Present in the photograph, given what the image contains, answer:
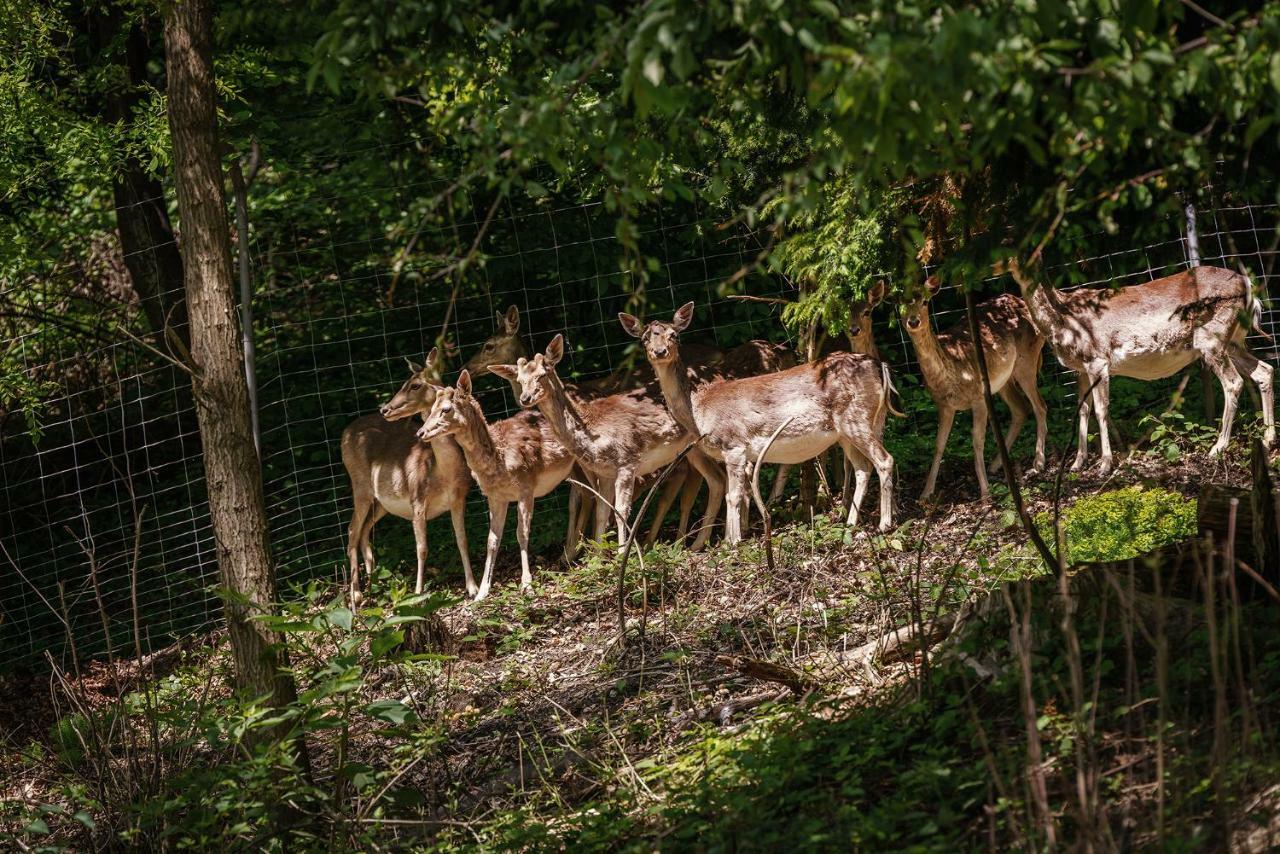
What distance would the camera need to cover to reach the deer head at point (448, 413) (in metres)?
11.2

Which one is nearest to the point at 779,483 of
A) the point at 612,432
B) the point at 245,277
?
the point at 612,432

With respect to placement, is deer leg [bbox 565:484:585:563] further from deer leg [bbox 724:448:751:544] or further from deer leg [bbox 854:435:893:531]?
deer leg [bbox 854:435:893:531]

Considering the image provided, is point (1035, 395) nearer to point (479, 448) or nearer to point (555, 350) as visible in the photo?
point (555, 350)

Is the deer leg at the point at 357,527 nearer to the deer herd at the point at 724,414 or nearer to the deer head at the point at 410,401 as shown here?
the deer herd at the point at 724,414

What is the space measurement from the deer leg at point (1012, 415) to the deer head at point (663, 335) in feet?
9.45

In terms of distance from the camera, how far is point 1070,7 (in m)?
3.83

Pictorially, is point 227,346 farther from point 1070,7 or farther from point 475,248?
point 1070,7

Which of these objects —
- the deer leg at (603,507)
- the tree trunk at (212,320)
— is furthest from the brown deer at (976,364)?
the tree trunk at (212,320)

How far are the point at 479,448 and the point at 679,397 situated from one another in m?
1.59

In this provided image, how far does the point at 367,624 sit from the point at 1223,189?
6276 mm

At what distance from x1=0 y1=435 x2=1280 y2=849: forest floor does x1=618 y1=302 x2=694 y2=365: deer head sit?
1.59m

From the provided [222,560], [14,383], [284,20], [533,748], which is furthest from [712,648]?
[14,383]

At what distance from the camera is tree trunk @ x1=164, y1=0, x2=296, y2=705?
22.3 feet

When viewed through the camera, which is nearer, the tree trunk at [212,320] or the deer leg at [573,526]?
the tree trunk at [212,320]
